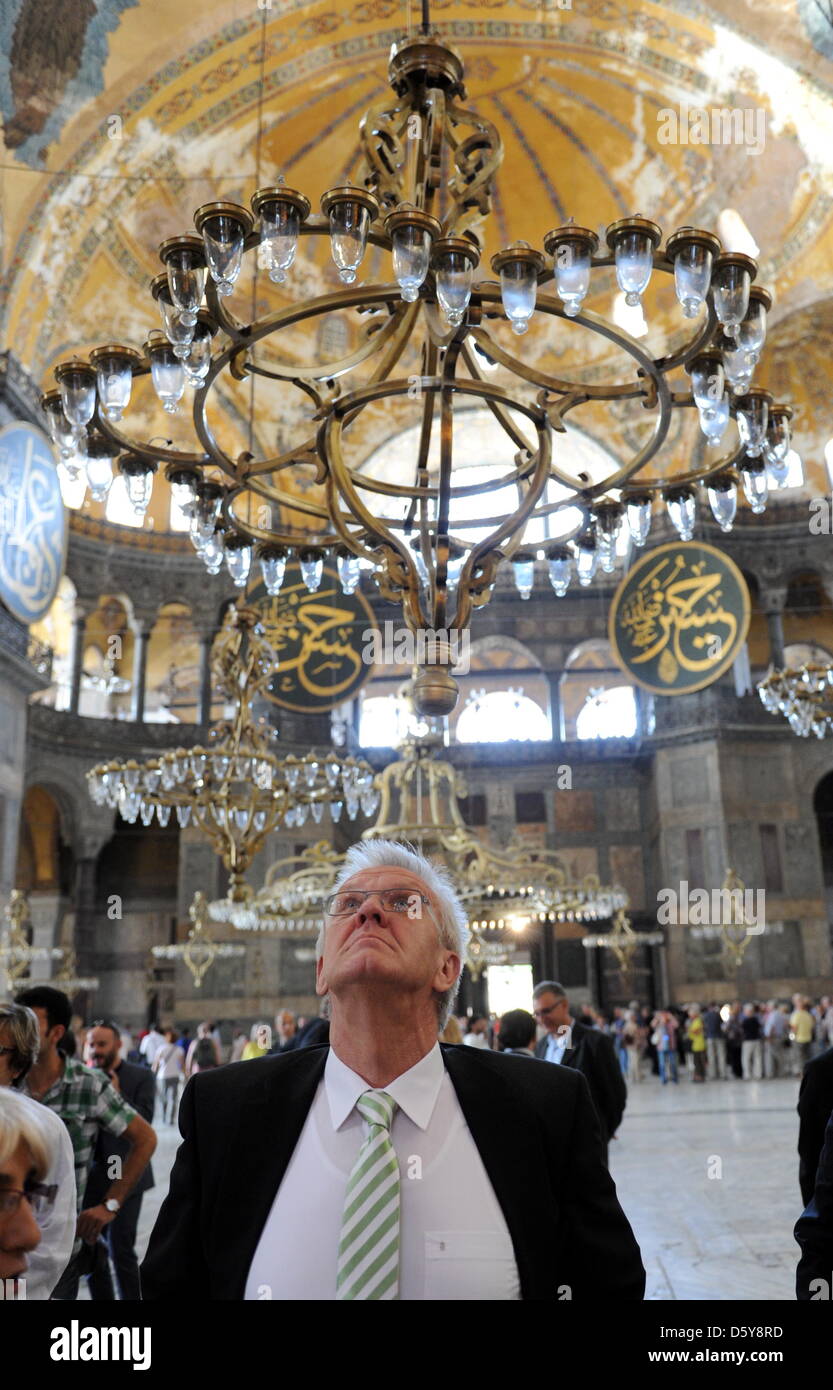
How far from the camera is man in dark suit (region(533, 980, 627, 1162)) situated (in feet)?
13.9

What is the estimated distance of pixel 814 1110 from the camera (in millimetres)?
2240

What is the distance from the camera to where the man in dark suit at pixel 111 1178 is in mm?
3070

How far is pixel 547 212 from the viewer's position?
1570 cm

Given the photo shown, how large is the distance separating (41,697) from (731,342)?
16.5m

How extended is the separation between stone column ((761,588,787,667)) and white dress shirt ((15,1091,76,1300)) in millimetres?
17256

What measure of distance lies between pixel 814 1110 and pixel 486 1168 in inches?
49.4

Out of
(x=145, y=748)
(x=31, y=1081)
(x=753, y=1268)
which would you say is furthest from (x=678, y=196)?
(x=31, y=1081)

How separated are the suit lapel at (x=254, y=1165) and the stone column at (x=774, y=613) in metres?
17.4

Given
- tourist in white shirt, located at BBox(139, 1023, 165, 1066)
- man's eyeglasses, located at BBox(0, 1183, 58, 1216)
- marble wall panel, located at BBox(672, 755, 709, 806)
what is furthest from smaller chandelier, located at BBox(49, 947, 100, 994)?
man's eyeglasses, located at BBox(0, 1183, 58, 1216)

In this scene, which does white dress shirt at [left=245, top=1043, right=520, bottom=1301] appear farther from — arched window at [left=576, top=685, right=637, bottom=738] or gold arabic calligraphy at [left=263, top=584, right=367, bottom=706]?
arched window at [left=576, top=685, right=637, bottom=738]

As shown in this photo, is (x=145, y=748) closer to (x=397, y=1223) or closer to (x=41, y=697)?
(x=41, y=697)

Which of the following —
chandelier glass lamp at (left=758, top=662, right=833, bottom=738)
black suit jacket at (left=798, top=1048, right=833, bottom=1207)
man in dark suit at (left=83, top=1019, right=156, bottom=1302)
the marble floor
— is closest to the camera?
black suit jacket at (left=798, top=1048, right=833, bottom=1207)

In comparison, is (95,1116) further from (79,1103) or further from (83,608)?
(83,608)

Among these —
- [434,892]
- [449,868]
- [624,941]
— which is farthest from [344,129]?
[434,892]
